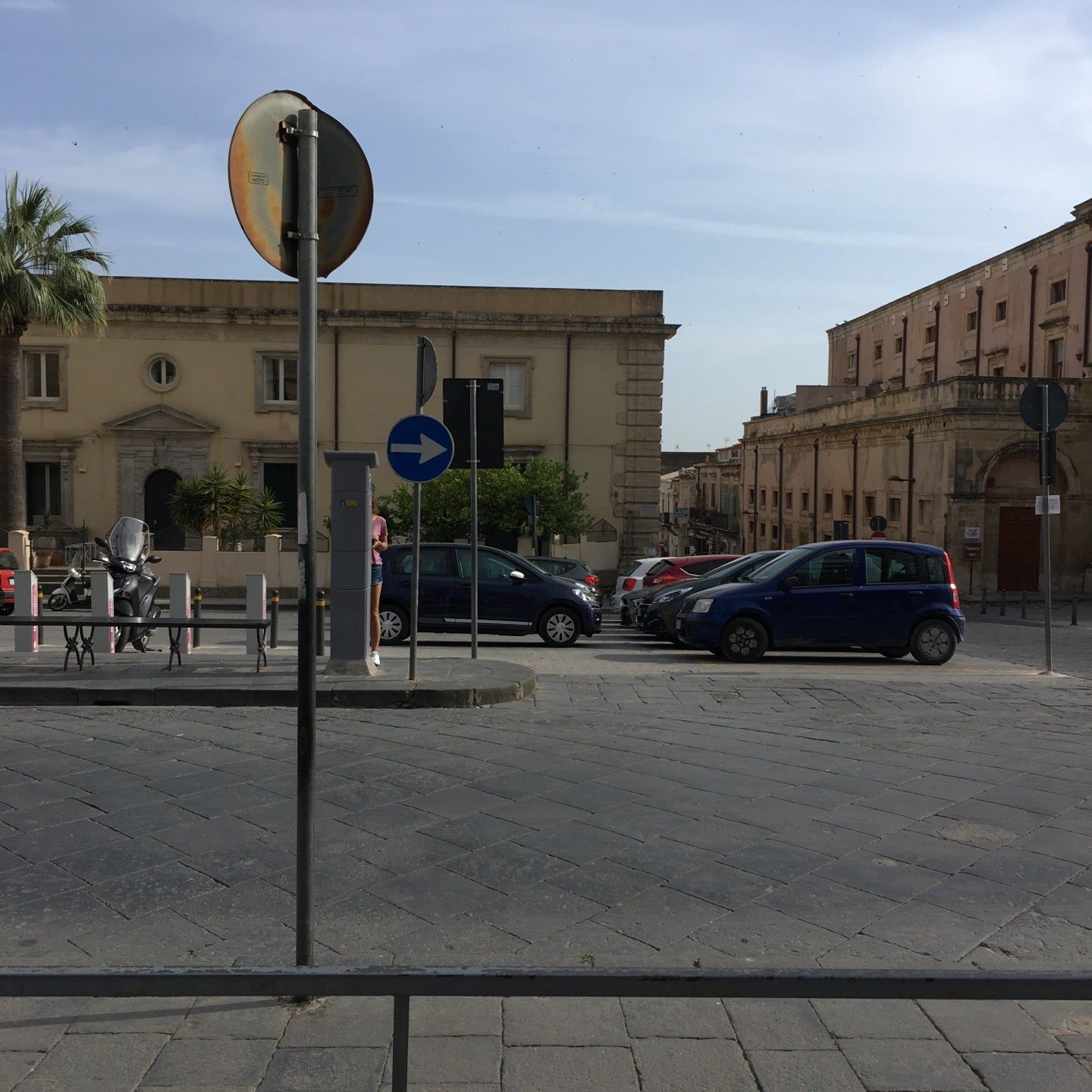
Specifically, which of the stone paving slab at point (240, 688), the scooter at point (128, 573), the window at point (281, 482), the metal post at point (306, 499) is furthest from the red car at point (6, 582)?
the metal post at point (306, 499)

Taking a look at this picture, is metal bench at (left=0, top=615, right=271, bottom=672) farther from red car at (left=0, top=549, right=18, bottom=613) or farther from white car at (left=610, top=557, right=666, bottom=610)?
white car at (left=610, top=557, right=666, bottom=610)

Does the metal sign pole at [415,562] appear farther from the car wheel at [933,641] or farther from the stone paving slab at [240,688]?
the car wheel at [933,641]

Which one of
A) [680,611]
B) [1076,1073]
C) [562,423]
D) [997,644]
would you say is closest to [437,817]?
[1076,1073]

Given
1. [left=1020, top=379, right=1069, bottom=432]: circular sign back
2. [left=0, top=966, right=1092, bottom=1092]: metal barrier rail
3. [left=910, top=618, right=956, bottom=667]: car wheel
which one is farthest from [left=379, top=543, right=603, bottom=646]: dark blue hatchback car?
[left=0, top=966, right=1092, bottom=1092]: metal barrier rail

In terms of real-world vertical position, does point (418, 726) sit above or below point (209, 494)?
below

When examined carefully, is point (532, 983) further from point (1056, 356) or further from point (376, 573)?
point (1056, 356)

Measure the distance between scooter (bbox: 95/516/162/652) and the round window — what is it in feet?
65.8

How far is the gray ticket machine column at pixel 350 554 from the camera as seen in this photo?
403 inches

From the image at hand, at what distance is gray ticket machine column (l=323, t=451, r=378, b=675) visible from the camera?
33.6 feet

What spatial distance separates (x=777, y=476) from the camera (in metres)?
52.1

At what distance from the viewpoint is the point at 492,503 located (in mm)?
28312

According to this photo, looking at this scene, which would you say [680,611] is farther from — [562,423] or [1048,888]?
[562,423]

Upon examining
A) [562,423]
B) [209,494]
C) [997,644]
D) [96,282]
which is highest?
[96,282]

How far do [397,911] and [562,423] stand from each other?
95.2 ft
